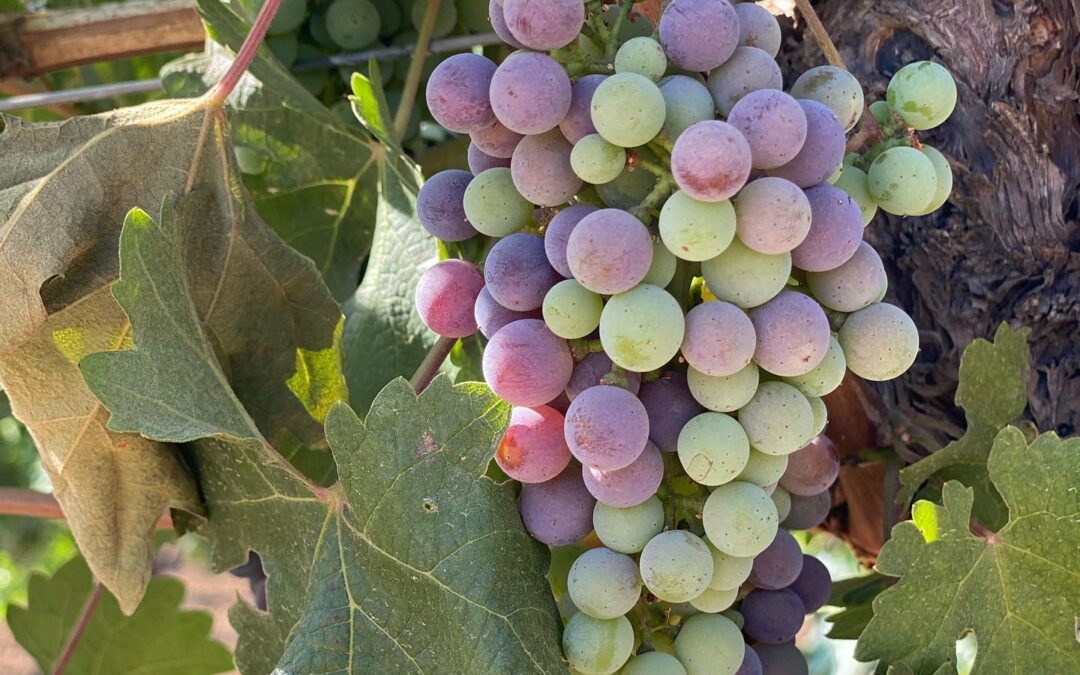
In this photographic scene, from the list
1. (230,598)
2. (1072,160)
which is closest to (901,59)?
(1072,160)

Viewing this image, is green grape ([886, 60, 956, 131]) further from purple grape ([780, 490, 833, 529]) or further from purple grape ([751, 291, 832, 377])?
purple grape ([780, 490, 833, 529])

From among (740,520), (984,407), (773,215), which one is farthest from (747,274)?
(984,407)

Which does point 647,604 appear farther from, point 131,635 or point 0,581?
point 0,581

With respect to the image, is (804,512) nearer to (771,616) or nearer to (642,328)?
(771,616)

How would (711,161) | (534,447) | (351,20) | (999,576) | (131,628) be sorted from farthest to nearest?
(131,628), (351,20), (999,576), (534,447), (711,161)

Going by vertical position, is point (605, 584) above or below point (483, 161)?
below

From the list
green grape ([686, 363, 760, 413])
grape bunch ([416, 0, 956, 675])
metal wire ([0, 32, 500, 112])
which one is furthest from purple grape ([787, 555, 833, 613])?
metal wire ([0, 32, 500, 112])

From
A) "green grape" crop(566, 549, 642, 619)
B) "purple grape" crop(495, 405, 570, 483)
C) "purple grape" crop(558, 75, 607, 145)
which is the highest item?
"purple grape" crop(558, 75, 607, 145)
